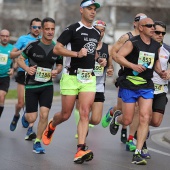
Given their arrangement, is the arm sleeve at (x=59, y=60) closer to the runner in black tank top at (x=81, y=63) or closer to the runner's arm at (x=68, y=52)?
the runner in black tank top at (x=81, y=63)

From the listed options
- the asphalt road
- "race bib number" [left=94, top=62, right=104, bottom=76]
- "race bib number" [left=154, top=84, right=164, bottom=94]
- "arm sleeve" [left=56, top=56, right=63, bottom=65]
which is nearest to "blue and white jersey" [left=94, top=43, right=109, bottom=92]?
"race bib number" [left=94, top=62, right=104, bottom=76]

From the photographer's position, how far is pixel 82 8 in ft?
33.6

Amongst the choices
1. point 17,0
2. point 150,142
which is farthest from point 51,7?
point 150,142

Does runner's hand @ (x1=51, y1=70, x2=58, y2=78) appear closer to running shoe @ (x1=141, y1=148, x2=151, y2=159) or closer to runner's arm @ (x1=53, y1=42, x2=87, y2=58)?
runner's arm @ (x1=53, y1=42, x2=87, y2=58)

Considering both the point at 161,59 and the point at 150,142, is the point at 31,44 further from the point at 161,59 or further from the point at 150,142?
the point at 150,142

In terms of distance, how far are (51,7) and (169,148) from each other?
53053mm

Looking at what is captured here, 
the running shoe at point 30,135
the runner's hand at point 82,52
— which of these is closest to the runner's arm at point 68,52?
the runner's hand at point 82,52

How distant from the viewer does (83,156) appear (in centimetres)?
986

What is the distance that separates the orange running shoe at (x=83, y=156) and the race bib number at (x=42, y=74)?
1761mm

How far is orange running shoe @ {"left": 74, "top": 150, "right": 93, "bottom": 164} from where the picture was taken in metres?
9.87

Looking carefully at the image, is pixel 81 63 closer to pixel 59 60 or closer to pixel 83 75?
pixel 83 75

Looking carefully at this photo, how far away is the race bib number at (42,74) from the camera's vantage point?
11242 millimetres

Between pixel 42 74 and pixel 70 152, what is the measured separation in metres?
1.30

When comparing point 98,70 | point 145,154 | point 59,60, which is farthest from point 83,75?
point 98,70
